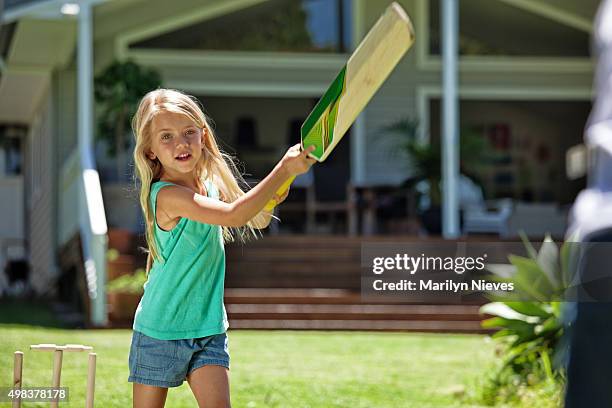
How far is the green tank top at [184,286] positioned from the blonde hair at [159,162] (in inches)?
1.3

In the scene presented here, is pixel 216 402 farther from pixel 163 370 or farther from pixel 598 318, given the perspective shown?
pixel 598 318

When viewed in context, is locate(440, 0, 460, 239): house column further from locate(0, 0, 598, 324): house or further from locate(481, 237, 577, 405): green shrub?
locate(481, 237, 577, 405): green shrub

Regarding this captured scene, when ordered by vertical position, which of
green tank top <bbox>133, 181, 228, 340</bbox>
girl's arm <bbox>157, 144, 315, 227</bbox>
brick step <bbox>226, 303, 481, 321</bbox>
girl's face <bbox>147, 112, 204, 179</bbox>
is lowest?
brick step <bbox>226, 303, 481, 321</bbox>

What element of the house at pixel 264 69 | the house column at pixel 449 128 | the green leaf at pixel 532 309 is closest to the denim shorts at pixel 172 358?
the green leaf at pixel 532 309

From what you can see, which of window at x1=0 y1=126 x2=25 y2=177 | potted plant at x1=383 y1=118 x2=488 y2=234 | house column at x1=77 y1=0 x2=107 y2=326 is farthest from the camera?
window at x1=0 y1=126 x2=25 y2=177

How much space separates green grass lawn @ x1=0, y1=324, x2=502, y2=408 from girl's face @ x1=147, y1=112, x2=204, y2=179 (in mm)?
2037

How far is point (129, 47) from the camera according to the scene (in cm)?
1308

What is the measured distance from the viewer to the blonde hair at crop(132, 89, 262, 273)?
303 cm

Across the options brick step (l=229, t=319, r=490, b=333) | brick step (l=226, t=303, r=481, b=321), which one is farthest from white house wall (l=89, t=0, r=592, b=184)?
brick step (l=229, t=319, r=490, b=333)

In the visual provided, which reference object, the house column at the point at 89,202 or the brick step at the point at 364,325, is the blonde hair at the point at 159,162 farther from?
the house column at the point at 89,202

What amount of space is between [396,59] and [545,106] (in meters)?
16.3

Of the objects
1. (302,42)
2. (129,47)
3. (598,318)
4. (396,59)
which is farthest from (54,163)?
(598,318)

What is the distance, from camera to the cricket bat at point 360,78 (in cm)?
200

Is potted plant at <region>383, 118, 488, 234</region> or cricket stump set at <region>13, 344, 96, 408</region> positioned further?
potted plant at <region>383, 118, 488, 234</region>
